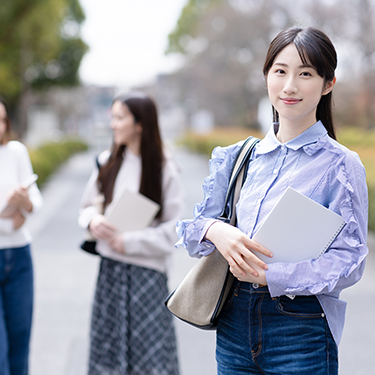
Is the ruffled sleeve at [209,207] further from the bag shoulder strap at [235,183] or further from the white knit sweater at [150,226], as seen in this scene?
the white knit sweater at [150,226]

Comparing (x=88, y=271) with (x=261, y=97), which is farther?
(x=261, y=97)

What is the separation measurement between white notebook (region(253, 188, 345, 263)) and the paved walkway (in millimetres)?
2213

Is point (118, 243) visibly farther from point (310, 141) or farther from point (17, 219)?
point (310, 141)

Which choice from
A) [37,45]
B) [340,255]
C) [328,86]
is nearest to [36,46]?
[37,45]

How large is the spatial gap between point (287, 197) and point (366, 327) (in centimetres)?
318

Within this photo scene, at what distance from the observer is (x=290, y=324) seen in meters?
1.50

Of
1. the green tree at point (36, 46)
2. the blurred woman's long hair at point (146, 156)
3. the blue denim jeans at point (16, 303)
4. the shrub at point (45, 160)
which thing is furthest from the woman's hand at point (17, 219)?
the green tree at point (36, 46)

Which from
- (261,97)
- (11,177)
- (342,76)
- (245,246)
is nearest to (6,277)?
(11,177)

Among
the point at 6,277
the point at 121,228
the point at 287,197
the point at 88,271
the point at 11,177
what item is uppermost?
the point at 287,197

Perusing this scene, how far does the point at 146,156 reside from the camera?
2820mm

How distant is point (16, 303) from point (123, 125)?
110cm

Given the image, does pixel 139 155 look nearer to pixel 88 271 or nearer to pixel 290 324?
pixel 290 324

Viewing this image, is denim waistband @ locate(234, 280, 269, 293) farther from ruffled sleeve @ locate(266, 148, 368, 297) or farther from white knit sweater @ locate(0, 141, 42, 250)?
white knit sweater @ locate(0, 141, 42, 250)

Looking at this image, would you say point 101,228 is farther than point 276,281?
Yes
